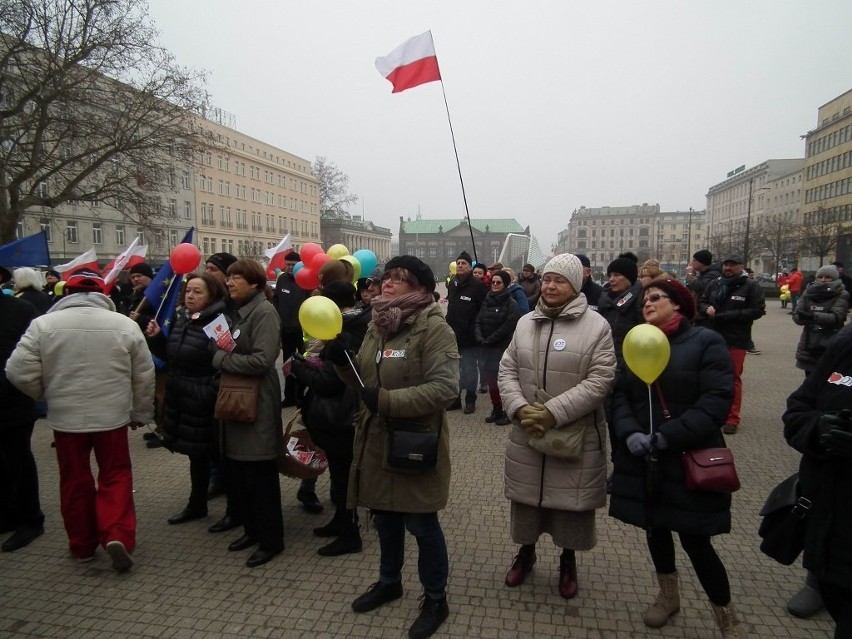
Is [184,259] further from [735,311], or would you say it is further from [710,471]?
[735,311]

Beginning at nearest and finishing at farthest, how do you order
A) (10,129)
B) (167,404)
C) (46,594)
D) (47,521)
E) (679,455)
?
(679,455) < (46,594) < (167,404) < (47,521) < (10,129)

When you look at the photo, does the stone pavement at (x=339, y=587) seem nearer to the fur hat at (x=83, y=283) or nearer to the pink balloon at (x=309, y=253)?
the fur hat at (x=83, y=283)

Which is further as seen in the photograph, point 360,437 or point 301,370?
point 301,370

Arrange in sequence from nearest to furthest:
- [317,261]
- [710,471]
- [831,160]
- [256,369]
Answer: [710,471], [256,369], [317,261], [831,160]

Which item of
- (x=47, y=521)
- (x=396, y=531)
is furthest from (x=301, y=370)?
(x=47, y=521)

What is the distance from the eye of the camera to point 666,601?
10.0ft

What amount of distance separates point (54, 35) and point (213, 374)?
23953 mm

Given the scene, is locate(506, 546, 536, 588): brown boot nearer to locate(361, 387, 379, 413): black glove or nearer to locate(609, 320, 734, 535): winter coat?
locate(609, 320, 734, 535): winter coat

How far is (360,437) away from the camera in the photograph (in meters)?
3.17

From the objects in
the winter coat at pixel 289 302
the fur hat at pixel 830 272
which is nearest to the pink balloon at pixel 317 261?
the winter coat at pixel 289 302

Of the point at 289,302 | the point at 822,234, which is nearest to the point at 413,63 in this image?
the point at 289,302

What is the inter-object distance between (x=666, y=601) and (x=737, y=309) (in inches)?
187

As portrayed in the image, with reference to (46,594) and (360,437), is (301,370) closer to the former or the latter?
(360,437)

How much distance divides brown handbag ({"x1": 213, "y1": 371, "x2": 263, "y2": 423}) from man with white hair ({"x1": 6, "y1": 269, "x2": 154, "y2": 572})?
575mm
